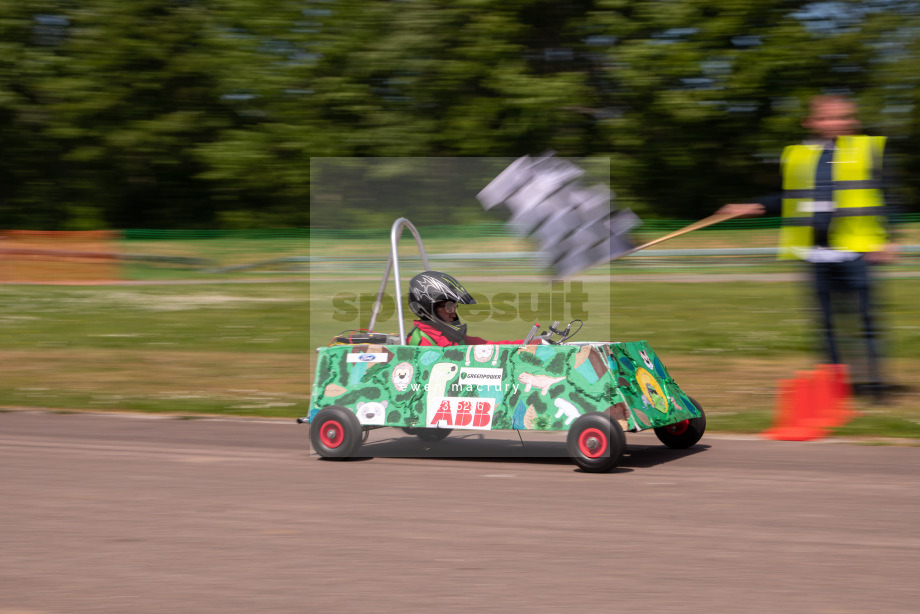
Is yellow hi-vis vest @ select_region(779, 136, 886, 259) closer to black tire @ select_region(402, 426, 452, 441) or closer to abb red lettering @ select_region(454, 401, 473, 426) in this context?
black tire @ select_region(402, 426, 452, 441)

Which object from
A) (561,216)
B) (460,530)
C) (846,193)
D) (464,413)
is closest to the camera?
(460,530)

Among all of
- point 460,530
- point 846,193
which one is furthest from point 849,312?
point 460,530

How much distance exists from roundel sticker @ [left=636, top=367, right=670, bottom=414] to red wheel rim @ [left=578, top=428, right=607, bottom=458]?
517 mm

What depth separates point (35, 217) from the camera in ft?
120

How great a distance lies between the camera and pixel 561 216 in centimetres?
838

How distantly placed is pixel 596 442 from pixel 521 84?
20.9 metres

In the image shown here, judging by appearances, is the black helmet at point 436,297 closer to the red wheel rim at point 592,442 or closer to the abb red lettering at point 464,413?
the abb red lettering at point 464,413

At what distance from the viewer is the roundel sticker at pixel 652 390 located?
24.6 feet

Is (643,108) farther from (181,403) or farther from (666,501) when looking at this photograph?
(666,501)

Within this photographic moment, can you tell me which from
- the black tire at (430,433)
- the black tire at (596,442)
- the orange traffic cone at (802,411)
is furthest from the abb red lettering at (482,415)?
the orange traffic cone at (802,411)

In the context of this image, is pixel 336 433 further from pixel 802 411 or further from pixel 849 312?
pixel 849 312

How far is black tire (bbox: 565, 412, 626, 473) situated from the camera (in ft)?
23.1

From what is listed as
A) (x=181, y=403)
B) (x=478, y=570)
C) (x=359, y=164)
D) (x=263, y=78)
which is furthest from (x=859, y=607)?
(x=263, y=78)

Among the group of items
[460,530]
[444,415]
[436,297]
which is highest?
[436,297]
